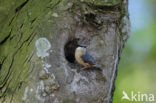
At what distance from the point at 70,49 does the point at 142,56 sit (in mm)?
3406

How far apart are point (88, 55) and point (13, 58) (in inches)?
28.8

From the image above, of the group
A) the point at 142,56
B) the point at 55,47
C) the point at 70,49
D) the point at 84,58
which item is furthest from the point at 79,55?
the point at 142,56

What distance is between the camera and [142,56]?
6055mm

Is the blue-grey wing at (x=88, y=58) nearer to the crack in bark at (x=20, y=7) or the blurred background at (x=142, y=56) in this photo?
the crack in bark at (x=20, y=7)

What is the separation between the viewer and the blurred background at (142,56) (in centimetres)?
554

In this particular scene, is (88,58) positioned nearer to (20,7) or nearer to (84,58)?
(84,58)

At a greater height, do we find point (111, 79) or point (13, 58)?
point (13, 58)

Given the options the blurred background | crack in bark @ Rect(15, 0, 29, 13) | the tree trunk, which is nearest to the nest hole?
the tree trunk

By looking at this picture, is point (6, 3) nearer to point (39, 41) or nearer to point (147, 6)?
point (39, 41)

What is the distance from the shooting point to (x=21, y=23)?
8.35ft

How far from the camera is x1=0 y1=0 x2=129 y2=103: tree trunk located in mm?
2307

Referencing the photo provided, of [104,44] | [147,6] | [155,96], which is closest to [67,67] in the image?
[104,44]

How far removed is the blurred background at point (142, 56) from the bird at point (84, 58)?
2.59m

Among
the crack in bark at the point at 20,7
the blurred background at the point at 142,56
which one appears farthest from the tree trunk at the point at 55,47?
the blurred background at the point at 142,56
